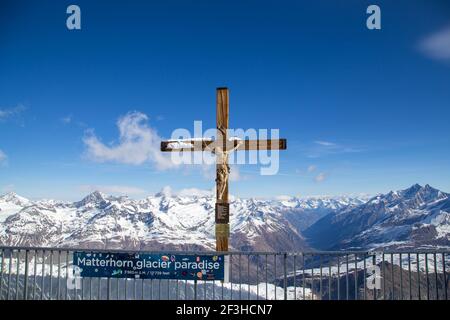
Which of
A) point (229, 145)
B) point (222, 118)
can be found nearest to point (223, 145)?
point (229, 145)

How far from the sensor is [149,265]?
27.6ft

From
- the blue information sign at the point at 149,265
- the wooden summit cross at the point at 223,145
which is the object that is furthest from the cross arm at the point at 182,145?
the blue information sign at the point at 149,265

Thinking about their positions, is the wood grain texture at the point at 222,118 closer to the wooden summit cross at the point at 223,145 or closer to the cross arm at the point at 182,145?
the wooden summit cross at the point at 223,145

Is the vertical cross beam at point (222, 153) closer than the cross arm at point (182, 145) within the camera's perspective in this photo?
Yes

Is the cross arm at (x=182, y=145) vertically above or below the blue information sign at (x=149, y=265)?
above

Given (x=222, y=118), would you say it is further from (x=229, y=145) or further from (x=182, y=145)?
(x=182, y=145)

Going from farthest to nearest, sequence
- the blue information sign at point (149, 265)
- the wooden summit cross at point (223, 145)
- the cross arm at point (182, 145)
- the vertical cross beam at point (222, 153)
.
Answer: the cross arm at point (182, 145) → the wooden summit cross at point (223, 145) → the vertical cross beam at point (222, 153) → the blue information sign at point (149, 265)

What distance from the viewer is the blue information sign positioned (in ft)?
27.2

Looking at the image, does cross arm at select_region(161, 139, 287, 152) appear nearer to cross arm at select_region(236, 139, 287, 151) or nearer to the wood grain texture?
cross arm at select_region(236, 139, 287, 151)

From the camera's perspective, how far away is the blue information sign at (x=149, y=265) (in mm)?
8305
